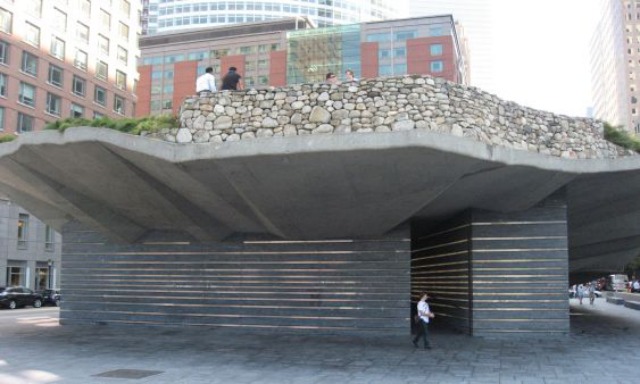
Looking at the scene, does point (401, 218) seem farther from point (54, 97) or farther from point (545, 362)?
point (54, 97)

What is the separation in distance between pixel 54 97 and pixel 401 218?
48.5 meters

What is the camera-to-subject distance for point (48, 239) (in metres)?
55.4

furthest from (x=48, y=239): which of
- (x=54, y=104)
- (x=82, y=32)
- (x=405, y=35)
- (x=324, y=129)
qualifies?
(x=405, y=35)

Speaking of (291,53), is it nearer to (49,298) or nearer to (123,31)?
(123,31)

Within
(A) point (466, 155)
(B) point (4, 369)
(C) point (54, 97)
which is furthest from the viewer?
(C) point (54, 97)

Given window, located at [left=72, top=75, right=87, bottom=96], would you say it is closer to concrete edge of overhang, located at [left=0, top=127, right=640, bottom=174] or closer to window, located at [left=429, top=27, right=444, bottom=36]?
concrete edge of overhang, located at [left=0, top=127, right=640, bottom=174]

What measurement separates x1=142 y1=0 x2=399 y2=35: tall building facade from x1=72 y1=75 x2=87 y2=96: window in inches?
3050

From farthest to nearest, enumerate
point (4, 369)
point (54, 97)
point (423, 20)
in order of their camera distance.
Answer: point (423, 20) < point (54, 97) < point (4, 369)

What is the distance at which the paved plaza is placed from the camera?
1127cm

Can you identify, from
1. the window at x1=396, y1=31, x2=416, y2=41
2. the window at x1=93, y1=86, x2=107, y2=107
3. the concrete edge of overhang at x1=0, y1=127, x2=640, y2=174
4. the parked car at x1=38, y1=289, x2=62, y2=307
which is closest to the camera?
the concrete edge of overhang at x1=0, y1=127, x2=640, y2=174

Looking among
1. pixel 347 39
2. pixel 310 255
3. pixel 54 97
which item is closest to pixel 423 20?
pixel 347 39

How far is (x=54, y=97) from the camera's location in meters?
56.8

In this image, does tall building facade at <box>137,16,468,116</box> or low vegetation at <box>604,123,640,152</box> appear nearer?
low vegetation at <box>604,123,640,152</box>

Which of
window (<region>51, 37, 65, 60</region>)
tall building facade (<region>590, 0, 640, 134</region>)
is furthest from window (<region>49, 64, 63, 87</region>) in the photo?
tall building facade (<region>590, 0, 640, 134</region>)
